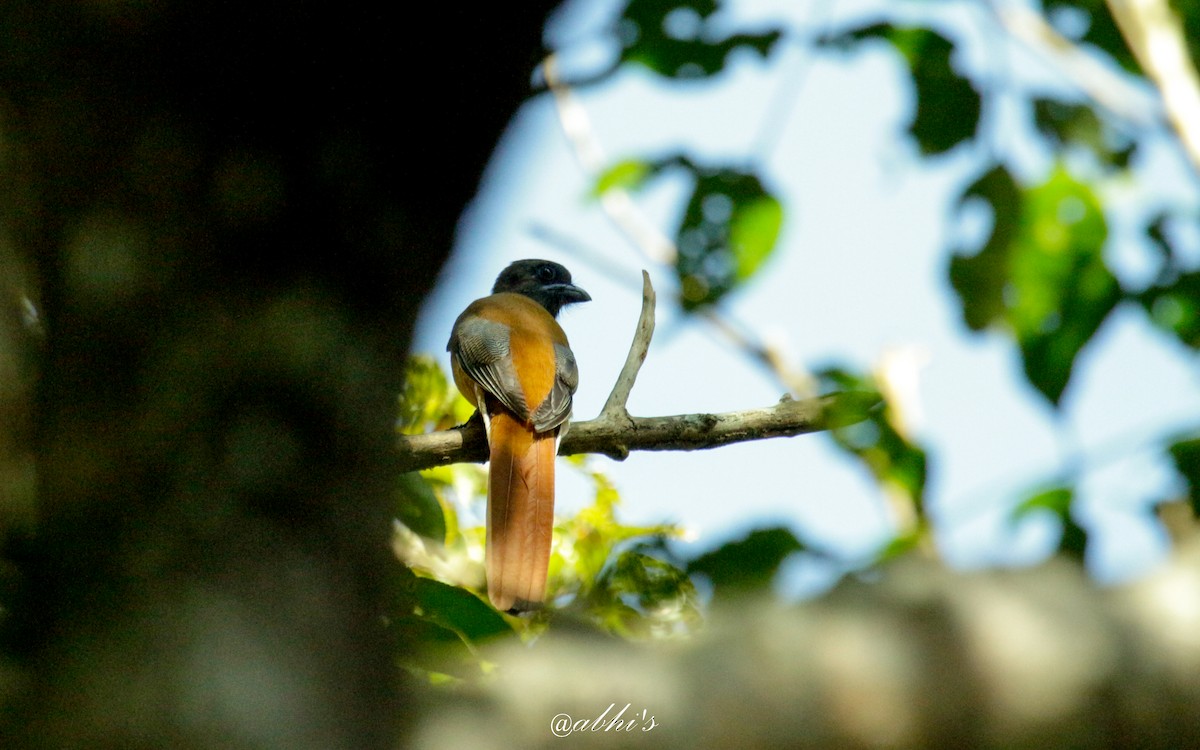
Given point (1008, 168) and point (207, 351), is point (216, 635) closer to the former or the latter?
point (207, 351)

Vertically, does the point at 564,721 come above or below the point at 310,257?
below

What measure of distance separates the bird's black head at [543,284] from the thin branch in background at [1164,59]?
491 centimetres

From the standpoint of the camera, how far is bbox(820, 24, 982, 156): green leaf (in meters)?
2.46

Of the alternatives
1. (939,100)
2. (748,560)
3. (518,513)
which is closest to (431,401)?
(518,513)

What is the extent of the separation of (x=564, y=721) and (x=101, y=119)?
1.87 ft

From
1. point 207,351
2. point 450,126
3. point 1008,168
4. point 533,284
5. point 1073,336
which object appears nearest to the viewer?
point 207,351

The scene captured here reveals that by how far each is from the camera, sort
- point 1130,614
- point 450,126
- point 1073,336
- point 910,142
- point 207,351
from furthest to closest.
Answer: point 910,142, point 1073,336, point 450,126, point 207,351, point 1130,614

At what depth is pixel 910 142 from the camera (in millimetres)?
2469

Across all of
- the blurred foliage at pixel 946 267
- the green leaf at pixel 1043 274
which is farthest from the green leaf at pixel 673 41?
the green leaf at pixel 1043 274

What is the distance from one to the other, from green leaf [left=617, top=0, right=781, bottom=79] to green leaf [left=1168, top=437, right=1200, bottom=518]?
149 centimetres

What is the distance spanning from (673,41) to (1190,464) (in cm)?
154

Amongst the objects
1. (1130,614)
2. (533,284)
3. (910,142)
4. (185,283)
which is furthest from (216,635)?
(533,284)

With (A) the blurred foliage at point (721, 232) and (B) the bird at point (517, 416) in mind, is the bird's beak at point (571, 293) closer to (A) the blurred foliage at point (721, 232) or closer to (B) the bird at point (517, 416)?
(B) the bird at point (517, 416)

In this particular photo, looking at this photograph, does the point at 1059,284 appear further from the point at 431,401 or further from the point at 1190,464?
the point at 431,401
